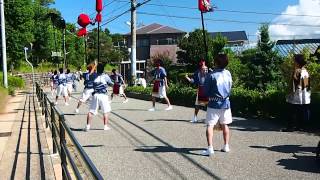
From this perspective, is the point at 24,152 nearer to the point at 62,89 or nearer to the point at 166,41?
the point at 62,89

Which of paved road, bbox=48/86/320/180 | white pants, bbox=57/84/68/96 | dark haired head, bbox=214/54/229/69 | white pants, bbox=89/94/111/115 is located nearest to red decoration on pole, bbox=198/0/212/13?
paved road, bbox=48/86/320/180

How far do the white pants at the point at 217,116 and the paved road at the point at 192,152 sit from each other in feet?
1.88

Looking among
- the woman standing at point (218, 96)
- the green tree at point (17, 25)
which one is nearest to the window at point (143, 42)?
the green tree at point (17, 25)

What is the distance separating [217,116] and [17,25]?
43.9 meters

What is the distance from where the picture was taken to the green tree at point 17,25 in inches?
1874

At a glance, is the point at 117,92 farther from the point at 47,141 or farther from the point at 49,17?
the point at 49,17

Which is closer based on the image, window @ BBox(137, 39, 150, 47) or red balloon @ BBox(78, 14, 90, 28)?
red balloon @ BBox(78, 14, 90, 28)

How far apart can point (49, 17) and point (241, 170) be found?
197 feet

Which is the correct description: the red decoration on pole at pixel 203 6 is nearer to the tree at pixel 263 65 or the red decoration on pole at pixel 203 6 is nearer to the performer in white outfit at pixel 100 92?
the performer in white outfit at pixel 100 92

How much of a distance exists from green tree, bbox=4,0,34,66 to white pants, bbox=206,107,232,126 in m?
42.8

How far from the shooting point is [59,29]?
229ft

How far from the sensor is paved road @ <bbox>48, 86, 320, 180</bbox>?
22.2 feet

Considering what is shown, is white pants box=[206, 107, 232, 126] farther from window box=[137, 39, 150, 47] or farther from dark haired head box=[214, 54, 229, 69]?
window box=[137, 39, 150, 47]

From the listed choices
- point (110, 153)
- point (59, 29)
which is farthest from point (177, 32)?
point (110, 153)
